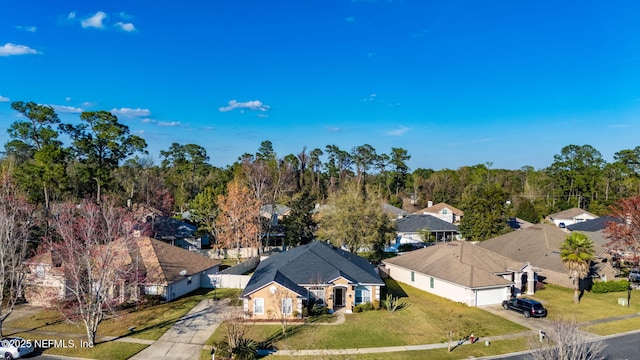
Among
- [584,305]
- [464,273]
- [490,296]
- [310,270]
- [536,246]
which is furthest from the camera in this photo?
[536,246]

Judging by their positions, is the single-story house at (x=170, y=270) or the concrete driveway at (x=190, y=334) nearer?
the concrete driveway at (x=190, y=334)

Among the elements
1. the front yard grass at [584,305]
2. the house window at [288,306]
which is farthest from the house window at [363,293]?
the front yard grass at [584,305]

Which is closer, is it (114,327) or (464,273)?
(114,327)

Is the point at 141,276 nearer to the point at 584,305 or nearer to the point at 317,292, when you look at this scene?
the point at 317,292

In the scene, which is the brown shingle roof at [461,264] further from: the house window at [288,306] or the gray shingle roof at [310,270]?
the house window at [288,306]

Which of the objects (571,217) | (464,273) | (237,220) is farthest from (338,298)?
(571,217)

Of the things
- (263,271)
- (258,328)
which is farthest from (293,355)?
(263,271)
